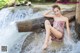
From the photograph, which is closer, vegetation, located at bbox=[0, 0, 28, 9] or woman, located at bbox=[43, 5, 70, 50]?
woman, located at bbox=[43, 5, 70, 50]

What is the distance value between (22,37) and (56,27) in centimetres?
34

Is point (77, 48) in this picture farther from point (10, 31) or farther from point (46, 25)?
point (10, 31)

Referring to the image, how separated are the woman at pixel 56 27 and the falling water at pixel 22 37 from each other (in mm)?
42

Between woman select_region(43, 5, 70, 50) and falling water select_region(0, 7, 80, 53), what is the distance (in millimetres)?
42

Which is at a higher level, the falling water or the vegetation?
the vegetation

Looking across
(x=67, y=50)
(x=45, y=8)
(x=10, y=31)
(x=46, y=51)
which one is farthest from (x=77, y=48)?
(x=10, y=31)

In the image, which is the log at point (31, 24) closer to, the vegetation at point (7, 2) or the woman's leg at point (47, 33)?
the woman's leg at point (47, 33)

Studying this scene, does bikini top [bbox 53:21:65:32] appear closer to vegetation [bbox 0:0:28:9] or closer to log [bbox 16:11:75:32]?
log [bbox 16:11:75:32]

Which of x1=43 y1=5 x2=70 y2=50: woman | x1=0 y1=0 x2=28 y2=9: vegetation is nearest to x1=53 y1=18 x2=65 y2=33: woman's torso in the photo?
x1=43 y1=5 x2=70 y2=50: woman

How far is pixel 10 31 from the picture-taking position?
113 inches

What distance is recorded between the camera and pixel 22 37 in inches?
112

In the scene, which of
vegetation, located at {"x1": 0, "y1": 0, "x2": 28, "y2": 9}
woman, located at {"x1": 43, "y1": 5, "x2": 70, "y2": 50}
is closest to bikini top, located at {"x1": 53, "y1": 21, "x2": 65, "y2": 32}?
woman, located at {"x1": 43, "y1": 5, "x2": 70, "y2": 50}

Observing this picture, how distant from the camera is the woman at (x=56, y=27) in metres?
2.77

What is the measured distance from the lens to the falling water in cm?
276
